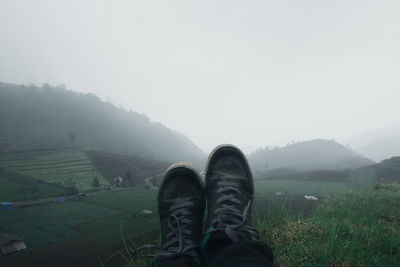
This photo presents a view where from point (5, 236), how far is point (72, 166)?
30.1 metres

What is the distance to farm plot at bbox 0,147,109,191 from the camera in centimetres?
3431

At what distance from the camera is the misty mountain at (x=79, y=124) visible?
83688mm

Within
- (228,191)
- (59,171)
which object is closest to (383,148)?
(228,191)

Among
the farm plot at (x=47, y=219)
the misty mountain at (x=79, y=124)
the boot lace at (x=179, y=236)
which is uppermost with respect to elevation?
the misty mountain at (x=79, y=124)

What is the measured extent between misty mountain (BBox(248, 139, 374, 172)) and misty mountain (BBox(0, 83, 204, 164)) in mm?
29899

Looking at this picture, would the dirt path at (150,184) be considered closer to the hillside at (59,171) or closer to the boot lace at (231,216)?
the hillside at (59,171)

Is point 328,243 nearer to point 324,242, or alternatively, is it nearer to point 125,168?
point 324,242

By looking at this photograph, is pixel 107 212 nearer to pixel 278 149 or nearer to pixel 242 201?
pixel 242 201

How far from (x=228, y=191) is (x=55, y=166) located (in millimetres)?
50744

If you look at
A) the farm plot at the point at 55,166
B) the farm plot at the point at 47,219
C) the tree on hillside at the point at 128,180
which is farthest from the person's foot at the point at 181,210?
the tree on hillside at the point at 128,180

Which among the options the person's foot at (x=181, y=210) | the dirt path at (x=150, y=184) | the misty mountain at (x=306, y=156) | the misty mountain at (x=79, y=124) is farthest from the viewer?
the misty mountain at (x=79, y=124)

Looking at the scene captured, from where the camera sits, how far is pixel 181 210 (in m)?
2.00

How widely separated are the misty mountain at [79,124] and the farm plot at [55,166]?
3306 centimetres

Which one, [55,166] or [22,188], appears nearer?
[22,188]
